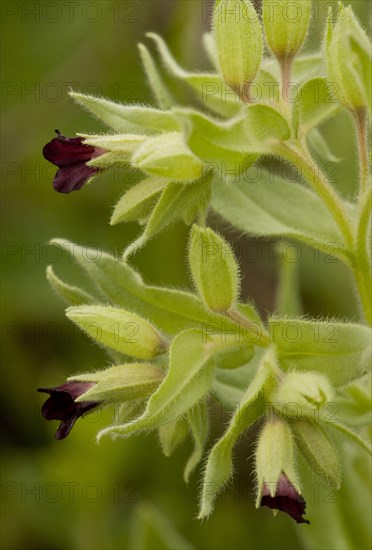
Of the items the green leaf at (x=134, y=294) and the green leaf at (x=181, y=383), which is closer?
the green leaf at (x=181, y=383)

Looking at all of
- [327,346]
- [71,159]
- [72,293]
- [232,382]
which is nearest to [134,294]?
[72,293]

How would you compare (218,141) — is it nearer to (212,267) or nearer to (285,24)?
(212,267)

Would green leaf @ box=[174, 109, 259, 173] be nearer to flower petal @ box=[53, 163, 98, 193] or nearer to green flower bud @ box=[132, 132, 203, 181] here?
green flower bud @ box=[132, 132, 203, 181]

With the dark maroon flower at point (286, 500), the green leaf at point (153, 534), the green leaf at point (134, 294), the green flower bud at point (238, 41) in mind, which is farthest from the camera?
the green leaf at point (153, 534)

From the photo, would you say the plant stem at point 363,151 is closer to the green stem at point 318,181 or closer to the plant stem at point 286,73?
the green stem at point 318,181

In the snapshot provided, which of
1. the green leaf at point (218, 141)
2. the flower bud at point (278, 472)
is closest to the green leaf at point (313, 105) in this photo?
the green leaf at point (218, 141)

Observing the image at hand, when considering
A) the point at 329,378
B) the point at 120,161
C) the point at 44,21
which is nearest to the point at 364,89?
the point at 120,161

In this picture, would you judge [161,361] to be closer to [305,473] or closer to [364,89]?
[305,473]
